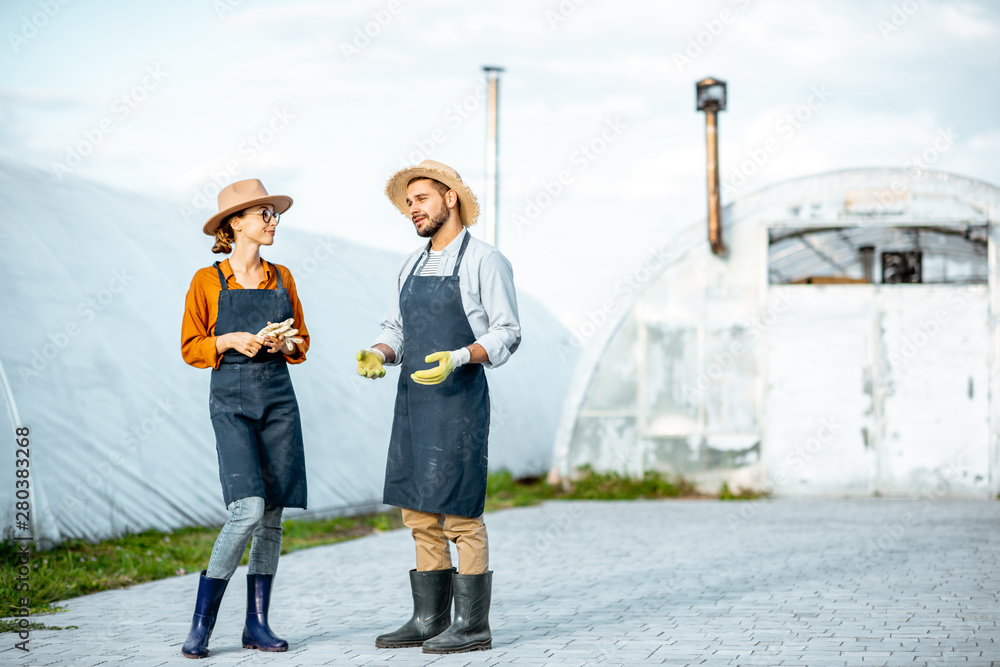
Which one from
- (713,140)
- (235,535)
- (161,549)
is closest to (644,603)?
(235,535)

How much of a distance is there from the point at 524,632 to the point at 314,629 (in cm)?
97

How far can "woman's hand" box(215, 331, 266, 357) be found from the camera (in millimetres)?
4488

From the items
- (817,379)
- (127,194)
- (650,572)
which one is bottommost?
(650,572)

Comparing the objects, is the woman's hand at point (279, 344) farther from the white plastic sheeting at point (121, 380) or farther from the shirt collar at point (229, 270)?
the white plastic sheeting at point (121, 380)

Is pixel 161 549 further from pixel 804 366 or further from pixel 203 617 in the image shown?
pixel 804 366

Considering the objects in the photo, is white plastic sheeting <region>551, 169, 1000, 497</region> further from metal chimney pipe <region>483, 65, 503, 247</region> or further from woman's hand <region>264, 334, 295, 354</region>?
woman's hand <region>264, 334, 295, 354</region>

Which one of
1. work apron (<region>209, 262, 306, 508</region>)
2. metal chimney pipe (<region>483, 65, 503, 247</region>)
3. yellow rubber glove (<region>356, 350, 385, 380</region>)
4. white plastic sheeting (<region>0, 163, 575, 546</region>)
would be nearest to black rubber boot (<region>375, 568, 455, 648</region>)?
work apron (<region>209, 262, 306, 508</region>)

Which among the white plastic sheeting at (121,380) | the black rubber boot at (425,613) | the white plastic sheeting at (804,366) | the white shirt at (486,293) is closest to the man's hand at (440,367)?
the white shirt at (486,293)

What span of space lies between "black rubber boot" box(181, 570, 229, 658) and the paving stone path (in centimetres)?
9

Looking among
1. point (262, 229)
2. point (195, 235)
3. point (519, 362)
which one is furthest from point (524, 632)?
point (519, 362)

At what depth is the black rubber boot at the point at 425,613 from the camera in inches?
188

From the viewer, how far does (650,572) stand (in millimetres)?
7230

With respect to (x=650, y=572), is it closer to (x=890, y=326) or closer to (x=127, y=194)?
(x=890, y=326)

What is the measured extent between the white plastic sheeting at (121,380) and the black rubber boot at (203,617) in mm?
3522
